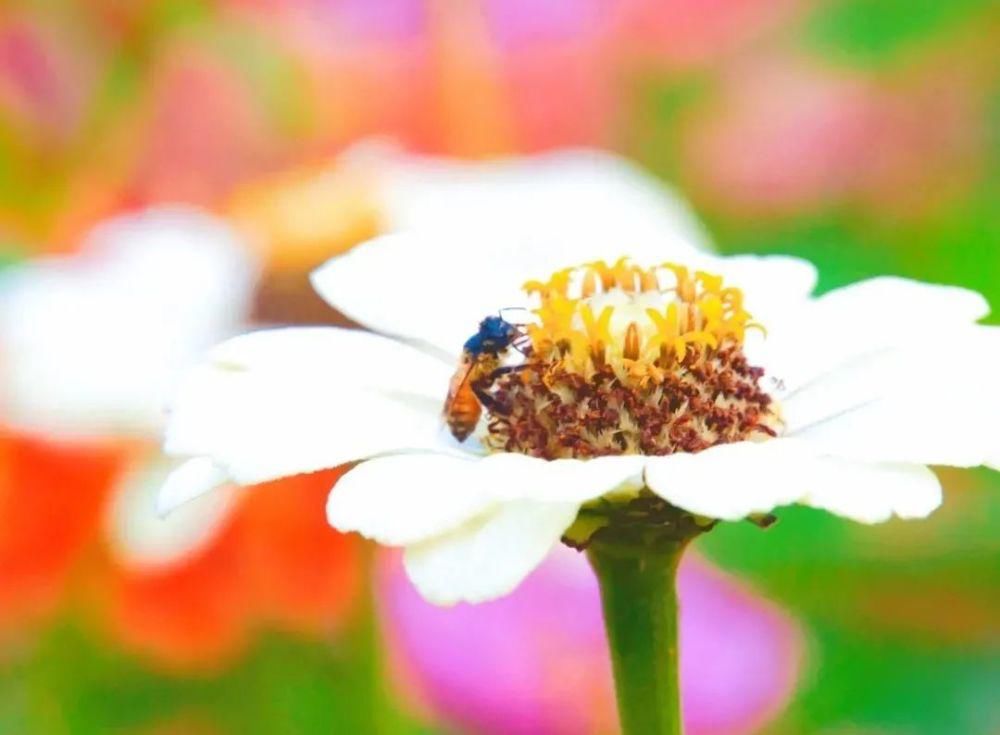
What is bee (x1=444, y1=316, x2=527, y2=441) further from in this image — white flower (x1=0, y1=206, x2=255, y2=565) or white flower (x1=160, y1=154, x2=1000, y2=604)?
white flower (x1=0, y1=206, x2=255, y2=565)

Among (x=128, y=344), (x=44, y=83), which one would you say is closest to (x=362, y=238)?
(x=128, y=344)

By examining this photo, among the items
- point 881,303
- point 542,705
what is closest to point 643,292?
point 881,303

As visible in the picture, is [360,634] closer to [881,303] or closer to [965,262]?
[881,303]

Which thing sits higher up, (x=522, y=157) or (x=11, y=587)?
(x=522, y=157)

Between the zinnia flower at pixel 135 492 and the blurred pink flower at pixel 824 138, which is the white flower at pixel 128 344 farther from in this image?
the blurred pink flower at pixel 824 138

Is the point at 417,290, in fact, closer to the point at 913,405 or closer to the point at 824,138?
the point at 913,405

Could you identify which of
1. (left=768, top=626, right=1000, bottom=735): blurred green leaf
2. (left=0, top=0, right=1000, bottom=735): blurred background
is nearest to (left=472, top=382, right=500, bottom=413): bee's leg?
(left=0, top=0, right=1000, bottom=735): blurred background
